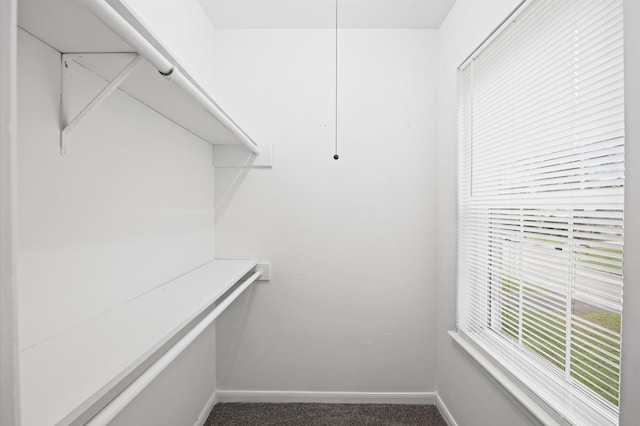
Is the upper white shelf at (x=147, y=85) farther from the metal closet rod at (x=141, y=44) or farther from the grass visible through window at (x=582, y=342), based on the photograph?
the grass visible through window at (x=582, y=342)

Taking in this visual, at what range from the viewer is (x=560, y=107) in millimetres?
928

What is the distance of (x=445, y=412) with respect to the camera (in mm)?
1683

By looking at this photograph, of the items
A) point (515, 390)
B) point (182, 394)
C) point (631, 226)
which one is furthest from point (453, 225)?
point (182, 394)

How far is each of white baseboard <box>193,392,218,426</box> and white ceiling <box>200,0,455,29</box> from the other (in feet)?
7.33

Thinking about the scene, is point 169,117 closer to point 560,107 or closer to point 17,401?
point 17,401

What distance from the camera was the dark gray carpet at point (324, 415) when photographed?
65.4 inches

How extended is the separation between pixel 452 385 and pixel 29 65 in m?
2.10

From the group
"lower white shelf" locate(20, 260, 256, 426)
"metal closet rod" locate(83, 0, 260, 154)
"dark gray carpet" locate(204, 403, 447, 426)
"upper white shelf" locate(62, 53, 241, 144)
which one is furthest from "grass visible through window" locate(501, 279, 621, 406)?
"upper white shelf" locate(62, 53, 241, 144)

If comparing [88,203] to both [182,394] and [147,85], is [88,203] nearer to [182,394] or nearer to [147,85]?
[147,85]

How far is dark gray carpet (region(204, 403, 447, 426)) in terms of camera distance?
5.45 ft

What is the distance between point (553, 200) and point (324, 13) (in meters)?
1.48

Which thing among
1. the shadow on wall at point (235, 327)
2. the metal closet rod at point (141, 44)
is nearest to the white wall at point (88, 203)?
the metal closet rod at point (141, 44)

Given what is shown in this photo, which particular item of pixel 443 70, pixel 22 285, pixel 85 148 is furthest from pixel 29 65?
→ pixel 443 70

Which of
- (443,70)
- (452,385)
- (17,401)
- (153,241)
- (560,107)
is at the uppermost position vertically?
(443,70)
